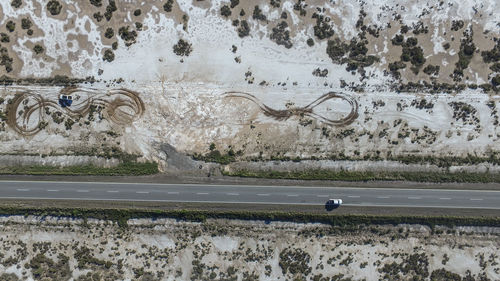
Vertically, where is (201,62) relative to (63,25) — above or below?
below

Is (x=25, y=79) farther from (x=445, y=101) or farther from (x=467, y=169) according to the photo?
(x=467, y=169)

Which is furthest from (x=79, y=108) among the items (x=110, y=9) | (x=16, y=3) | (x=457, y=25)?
(x=457, y=25)

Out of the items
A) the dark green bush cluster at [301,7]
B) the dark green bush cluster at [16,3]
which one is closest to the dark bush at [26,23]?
the dark green bush cluster at [16,3]

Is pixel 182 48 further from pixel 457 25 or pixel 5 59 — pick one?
pixel 457 25

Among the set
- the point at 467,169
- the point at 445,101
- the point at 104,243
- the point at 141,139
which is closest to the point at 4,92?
the point at 141,139

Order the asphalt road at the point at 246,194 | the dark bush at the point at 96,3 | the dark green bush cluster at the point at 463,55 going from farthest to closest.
A: the dark bush at the point at 96,3 → the dark green bush cluster at the point at 463,55 → the asphalt road at the point at 246,194

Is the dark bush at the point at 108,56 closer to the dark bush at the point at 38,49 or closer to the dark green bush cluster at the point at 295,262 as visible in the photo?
the dark bush at the point at 38,49

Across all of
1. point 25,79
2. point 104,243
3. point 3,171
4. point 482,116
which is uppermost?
point 25,79
